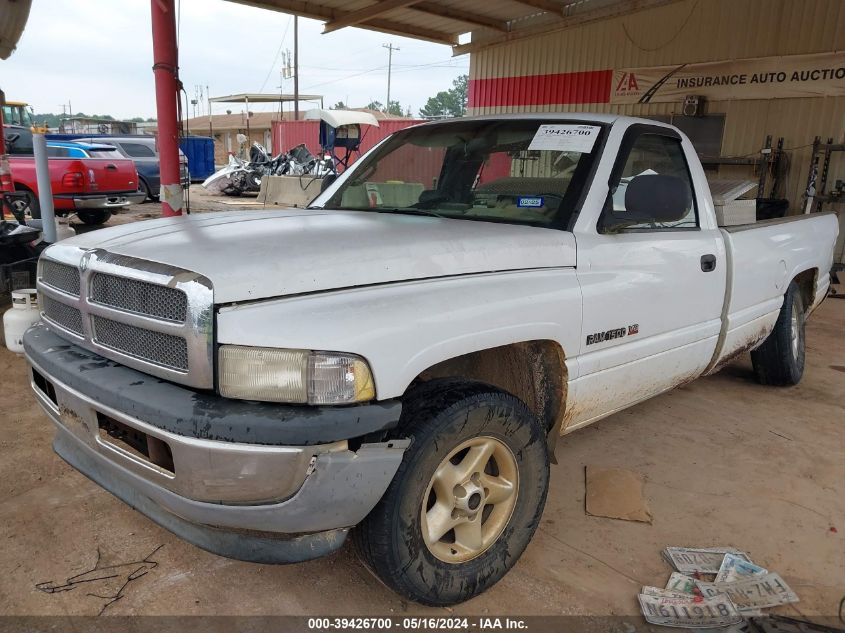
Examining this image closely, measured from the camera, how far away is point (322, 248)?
2.10 m

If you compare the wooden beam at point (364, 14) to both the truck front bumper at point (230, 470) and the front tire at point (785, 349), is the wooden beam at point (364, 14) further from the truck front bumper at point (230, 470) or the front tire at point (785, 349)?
the truck front bumper at point (230, 470)

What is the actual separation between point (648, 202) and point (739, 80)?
912 cm

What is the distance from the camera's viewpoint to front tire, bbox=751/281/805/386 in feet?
14.3

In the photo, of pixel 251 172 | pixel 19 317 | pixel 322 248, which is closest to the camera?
pixel 322 248

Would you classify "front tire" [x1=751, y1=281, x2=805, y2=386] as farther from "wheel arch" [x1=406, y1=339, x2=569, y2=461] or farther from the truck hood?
the truck hood

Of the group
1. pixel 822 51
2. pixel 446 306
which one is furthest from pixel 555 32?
pixel 446 306

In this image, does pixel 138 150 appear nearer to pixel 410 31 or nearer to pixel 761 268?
pixel 410 31

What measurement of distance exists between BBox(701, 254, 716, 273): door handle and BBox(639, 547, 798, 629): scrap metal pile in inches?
53.7

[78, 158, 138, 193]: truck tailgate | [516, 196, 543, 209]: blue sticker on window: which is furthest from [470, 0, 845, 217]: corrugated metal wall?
[516, 196, 543, 209]: blue sticker on window

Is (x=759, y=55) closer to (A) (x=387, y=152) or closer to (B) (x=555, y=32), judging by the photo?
(B) (x=555, y=32)

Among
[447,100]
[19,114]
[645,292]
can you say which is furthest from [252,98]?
[447,100]

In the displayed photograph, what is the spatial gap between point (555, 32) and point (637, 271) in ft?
35.9

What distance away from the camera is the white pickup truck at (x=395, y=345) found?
1786mm

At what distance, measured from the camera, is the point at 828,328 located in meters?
6.73
